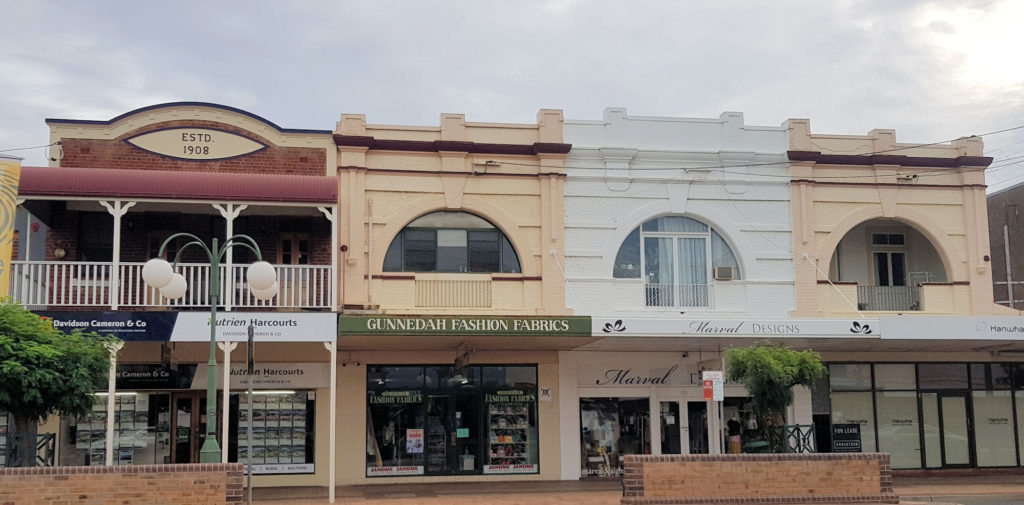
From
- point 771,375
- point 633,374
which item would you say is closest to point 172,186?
point 633,374

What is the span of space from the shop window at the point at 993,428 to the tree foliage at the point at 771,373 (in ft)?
25.5

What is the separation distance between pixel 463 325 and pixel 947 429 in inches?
502

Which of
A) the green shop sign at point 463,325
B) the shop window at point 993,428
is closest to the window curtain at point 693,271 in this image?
the green shop sign at point 463,325

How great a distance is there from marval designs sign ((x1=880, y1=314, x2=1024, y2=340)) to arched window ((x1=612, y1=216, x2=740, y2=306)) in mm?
3781

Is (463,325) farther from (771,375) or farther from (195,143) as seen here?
(195,143)

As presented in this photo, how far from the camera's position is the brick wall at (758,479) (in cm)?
1675

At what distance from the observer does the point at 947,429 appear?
2392cm

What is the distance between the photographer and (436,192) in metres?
22.2

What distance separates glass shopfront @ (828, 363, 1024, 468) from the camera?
77.5 ft

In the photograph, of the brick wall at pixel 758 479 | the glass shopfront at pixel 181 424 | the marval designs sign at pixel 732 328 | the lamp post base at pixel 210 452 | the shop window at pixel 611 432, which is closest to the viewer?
the lamp post base at pixel 210 452

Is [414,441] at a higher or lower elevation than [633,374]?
lower

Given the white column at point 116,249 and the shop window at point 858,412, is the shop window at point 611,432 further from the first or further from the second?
the white column at point 116,249

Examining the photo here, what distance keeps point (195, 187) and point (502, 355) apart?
7.65 meters

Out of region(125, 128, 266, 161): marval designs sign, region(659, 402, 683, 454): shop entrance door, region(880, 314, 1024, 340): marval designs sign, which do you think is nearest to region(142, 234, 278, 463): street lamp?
region(125, 128, 266, 161): marval designs sign
